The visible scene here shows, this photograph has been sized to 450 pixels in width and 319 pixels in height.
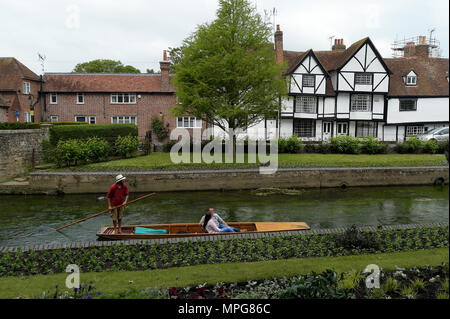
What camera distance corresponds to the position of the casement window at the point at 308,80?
123 feet

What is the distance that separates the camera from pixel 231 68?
25.5 metres

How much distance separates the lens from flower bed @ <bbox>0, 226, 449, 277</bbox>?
948 centimetres

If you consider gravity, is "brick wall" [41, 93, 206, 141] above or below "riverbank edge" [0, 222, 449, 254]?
above

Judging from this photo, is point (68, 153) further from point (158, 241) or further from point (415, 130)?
point (415, 130)

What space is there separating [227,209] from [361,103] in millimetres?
25543

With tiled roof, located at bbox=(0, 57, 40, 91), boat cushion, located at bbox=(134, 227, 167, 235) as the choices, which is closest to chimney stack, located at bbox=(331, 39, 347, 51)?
tiled roof, located at bbox=(0, 57, 40, 91)

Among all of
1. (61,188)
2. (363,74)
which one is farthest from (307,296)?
(363,74)

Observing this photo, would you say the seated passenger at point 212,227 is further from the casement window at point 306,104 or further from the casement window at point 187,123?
the casement window at point 306,104

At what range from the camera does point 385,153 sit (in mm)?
31953

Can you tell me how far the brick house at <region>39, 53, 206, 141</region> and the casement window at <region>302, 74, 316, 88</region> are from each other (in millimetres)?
10973

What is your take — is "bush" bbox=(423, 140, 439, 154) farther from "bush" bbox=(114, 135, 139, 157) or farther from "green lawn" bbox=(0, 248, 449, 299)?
"green lawn" bbox=(0, 248, 449, 299)

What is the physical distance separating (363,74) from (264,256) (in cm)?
3316

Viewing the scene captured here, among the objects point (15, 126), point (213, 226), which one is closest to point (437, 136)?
point (213, 226)

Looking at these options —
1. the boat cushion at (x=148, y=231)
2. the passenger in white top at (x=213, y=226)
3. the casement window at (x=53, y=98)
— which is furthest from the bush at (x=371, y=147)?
the casement window at (x=53, y=98)
